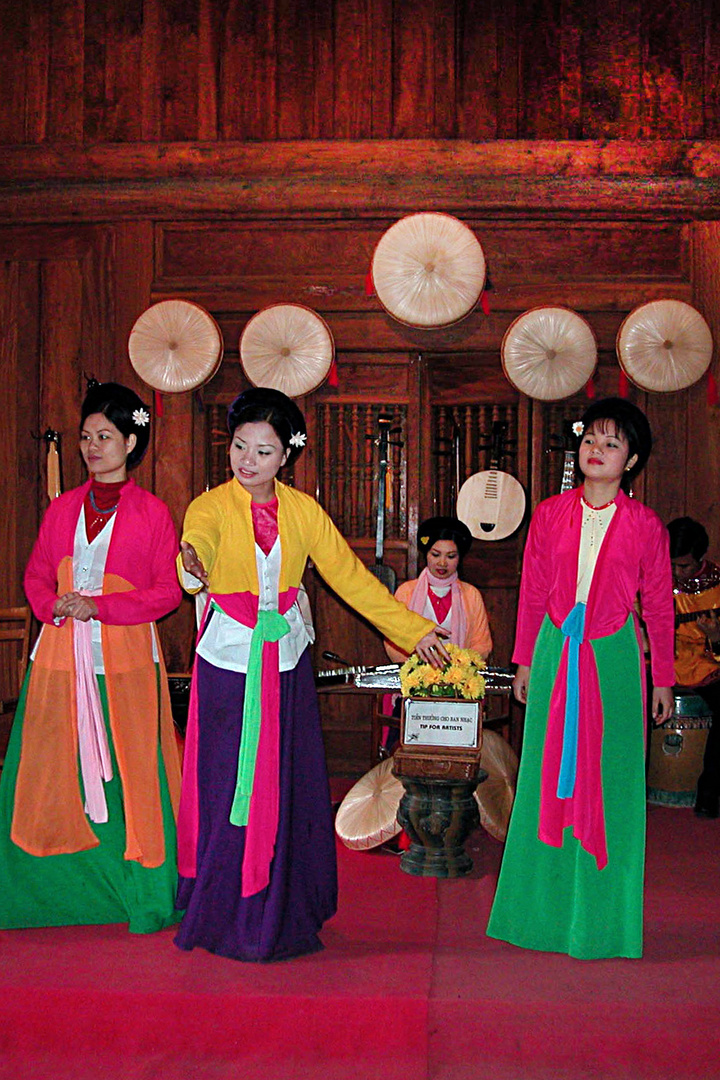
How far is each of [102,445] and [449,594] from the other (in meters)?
2.38

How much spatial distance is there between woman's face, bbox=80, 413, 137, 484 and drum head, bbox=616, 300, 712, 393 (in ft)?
10.7

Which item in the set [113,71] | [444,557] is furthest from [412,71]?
[444,557]

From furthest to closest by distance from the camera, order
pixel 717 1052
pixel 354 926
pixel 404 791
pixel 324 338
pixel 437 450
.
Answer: pixel 437 450 → pixel 324 338 → pixel 404 791 → pixel 354 926 → pixel 717 1052

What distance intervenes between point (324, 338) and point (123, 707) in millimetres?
2925

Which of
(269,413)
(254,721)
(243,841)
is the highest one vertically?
(269,413)

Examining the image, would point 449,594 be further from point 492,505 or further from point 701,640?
point 701,640

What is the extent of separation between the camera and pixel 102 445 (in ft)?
11.8

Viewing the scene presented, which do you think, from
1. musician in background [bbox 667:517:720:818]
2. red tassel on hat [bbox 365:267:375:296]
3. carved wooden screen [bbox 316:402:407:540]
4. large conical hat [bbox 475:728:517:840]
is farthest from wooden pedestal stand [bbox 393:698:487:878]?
red tassel on hat [bbox 365:267:375:296]

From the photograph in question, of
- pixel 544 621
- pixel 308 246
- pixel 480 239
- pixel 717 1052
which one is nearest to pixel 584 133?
pixel 480 239

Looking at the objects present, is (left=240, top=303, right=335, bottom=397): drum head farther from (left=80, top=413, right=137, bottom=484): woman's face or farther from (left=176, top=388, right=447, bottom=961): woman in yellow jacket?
(left=176, top=388, right=447, bottom=961): woman in yellow jacket

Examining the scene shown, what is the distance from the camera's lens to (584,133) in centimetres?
616

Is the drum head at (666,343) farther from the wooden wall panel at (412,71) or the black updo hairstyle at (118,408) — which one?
the black updo hairstyle at (118,408)

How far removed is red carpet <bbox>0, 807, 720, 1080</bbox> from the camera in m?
2.90

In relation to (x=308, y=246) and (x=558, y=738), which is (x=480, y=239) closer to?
(x=308, y=246)
